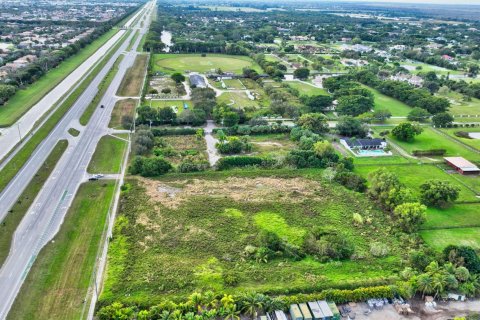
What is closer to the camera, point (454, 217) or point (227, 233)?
point (227, 233)

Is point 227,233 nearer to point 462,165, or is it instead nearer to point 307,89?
point 462,165

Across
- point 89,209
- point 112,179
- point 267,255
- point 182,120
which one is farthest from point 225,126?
point 267,255

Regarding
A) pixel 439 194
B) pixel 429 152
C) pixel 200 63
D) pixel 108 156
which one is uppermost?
pixel 200 63

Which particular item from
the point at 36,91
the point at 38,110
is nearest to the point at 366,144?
the point at 38,110

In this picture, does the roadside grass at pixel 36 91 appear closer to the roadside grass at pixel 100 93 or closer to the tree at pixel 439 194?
the roadside grass at pixel 100 93

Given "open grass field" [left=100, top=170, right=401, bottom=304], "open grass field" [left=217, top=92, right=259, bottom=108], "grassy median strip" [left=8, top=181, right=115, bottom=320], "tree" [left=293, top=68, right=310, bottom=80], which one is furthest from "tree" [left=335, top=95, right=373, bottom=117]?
"grassy median strip" [left=8, top=181, right=115, bottom=320]

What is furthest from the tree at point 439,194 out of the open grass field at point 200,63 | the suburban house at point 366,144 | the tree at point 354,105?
the open grass field at point 200,63

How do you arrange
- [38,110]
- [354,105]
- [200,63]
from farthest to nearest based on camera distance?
[200,63] < [354,105] < [38,110]
